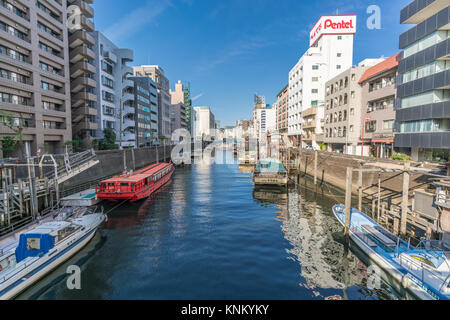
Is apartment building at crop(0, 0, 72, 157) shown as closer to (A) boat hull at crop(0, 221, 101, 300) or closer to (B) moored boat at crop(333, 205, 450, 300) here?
(A) boat hull at crop(0, 221, 101, 300)

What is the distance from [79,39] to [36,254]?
181ft

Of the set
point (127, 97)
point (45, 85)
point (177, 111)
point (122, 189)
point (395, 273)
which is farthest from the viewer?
point (177, 111)

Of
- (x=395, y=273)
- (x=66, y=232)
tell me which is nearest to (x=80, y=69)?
(x=66, y=232)

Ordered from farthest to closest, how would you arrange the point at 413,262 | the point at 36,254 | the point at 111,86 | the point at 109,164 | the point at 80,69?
the point at 111,86 < the point at 80,69 < the point at 109,164 < the point at 36,254 < the point at 413,262

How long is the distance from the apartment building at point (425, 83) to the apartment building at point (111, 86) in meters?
57.2

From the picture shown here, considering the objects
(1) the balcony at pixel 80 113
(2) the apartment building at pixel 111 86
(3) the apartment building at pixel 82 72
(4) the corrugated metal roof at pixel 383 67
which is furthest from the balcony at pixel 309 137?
(1) the balcony at pixel 80 113

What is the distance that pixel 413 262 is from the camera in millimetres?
13828

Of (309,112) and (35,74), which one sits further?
(309,112)

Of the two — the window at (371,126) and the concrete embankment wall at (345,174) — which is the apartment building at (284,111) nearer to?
the concrete embankment wall at (345,174)

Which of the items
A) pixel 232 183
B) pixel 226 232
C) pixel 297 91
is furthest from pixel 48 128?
pixel 297 91

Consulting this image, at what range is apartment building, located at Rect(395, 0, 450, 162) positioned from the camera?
28.5 meters

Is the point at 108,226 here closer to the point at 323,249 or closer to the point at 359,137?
the point at 323,249

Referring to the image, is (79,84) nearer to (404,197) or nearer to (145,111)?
(145,111)

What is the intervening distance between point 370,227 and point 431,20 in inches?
1119
